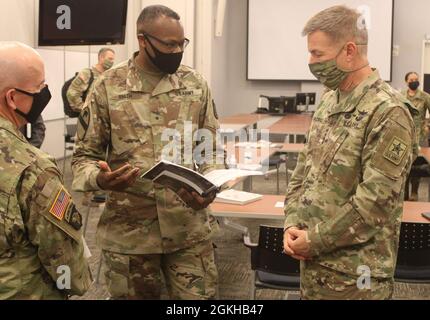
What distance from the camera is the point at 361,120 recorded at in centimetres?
190

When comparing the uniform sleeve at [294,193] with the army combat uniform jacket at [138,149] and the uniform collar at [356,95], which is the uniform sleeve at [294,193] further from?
the army combat uniform jacket at [138,149]

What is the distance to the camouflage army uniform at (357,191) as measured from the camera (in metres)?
1.85

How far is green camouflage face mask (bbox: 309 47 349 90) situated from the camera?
198 cm

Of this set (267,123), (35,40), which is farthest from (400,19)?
(35,40)

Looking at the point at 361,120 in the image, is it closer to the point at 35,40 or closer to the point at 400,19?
the point at 35,40

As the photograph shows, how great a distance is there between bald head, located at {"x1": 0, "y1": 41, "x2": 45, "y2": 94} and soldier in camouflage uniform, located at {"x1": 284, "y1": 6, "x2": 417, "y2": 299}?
0.93 metres

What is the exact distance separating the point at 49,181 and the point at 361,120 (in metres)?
1.02

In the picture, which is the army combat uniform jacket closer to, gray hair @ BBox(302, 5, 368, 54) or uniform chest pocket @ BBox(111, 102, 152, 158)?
uniform chest pocket @ BBox(111, 102, 152, 158)

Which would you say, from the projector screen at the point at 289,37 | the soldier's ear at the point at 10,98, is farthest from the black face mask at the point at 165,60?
the projector screen at the point at 289,37

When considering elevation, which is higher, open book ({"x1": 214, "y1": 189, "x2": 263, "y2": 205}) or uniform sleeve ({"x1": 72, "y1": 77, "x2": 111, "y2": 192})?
uniform sleeve ({"x1": 72, "y1": 77, "x2": 111, "y2": 192})

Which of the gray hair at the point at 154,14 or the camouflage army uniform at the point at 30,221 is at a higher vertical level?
the gray hair at the point at 154,14

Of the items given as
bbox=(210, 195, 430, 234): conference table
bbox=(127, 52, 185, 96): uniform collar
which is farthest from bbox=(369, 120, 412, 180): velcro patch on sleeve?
bbox=(210, 195, 430, 234): conference table

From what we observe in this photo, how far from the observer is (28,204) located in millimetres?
1688
